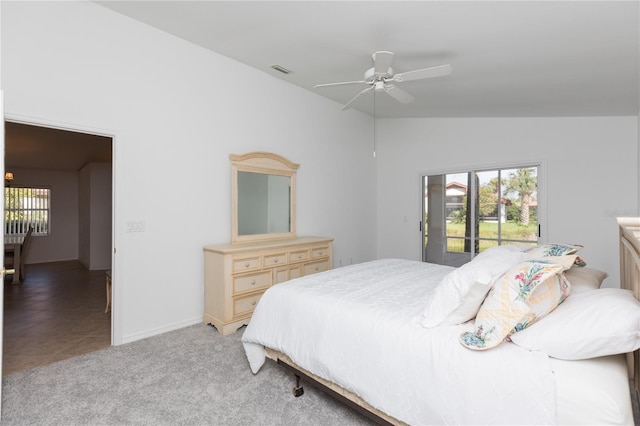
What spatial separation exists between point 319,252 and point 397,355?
2703 mm

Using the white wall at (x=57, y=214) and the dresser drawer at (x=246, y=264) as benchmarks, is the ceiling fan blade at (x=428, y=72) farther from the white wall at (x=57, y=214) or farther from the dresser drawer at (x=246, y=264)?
the white wall at (x=57, y=214)

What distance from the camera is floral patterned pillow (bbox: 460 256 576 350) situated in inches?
54.2

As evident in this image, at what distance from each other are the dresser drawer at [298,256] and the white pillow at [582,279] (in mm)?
2612

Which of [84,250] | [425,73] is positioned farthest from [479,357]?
[84,250]

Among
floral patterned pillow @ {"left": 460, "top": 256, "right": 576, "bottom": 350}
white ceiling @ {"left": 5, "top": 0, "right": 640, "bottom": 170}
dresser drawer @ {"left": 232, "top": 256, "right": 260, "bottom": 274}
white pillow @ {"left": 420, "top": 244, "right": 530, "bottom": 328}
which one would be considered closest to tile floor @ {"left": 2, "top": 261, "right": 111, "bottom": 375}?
dresser drawer @ {"left": 232, "top": 256, "right": 260, "bottom": 274}

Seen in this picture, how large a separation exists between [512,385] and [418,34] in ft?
8.55

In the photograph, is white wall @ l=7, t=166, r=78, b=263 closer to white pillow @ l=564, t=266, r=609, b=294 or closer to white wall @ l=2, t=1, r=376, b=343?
white wall @ l=2, t=1, r=376, b=343

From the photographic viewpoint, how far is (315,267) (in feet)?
13.7

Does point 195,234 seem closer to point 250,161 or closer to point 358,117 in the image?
point 250,161

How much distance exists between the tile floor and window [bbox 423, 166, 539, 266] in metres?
4.81

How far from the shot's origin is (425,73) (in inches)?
102

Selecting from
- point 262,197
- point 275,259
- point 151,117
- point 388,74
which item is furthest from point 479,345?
point 151,117

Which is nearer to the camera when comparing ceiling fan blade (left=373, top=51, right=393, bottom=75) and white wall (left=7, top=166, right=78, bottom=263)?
ceiling fan blade (left=373, top=51, right=393, bottom=75)

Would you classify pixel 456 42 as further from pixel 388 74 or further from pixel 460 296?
pixel 460 296
